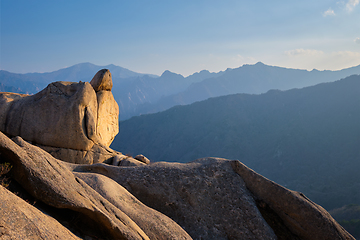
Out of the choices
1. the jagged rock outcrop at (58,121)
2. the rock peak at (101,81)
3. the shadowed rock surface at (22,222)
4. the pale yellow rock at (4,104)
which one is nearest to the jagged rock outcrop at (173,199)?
the shadowed rock surface at (22,222)

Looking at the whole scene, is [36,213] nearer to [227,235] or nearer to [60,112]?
[227,235]

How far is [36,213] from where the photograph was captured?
4.59 m

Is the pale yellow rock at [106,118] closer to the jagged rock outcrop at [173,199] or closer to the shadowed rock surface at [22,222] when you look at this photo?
the jagged rock outcrop at [173,199]

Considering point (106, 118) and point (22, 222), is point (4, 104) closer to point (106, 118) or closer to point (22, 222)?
point (106, 118)

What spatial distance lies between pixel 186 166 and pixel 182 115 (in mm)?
158580

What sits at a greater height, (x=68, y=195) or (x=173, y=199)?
(x=68, y=195)

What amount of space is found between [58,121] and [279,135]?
412ft

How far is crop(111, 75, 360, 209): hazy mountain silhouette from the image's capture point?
9250 cm

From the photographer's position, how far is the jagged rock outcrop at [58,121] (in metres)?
15.3

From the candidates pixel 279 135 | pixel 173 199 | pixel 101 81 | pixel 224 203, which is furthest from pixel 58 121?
pixel 279 135

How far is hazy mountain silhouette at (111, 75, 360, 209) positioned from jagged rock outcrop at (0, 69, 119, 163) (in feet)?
264

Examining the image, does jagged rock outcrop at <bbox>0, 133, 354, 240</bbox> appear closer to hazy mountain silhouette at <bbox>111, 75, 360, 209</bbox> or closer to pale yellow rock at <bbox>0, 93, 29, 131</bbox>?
pale yellow rock at <bbox>0, 93, 29, 131</bbox>

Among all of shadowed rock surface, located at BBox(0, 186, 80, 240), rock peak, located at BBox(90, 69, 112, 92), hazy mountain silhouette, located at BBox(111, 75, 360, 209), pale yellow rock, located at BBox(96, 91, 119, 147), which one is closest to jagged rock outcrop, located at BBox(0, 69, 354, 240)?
shadowed rock surface, located at BBox(0, 186, 80, 240)

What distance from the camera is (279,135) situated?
126562mm
